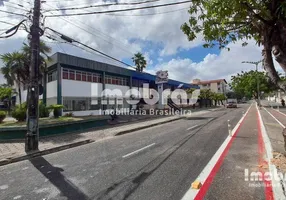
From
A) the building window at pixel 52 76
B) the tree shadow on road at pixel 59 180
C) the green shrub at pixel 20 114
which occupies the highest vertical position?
the building window at pixel 52 76

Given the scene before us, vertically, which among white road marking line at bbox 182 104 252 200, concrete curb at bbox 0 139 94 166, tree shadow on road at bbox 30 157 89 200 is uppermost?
white road marking line at bbox 182 104 252 200

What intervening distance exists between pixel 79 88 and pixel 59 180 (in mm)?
24322

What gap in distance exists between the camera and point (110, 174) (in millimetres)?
6891

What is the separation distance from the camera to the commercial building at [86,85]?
27906 mm

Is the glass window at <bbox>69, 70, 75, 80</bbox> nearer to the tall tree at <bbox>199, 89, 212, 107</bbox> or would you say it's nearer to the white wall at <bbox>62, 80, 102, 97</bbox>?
the white wall at <bbox>62, 80, 102, 97</bbox>

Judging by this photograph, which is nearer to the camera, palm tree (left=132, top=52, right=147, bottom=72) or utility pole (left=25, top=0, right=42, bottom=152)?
utility pole (left=25, top=0, right=42, bottom=152)

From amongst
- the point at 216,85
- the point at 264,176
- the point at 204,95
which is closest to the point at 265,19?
the point at 264,176

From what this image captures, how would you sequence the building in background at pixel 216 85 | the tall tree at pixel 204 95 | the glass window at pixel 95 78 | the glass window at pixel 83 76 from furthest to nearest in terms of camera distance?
the building in background at pixel 216 85 → the tall tree at pixel 204 95 → the glass window at pixel 95 78 → the glass window at pixel 83 76

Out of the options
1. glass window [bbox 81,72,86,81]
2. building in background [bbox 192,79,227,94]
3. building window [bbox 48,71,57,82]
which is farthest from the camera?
building in background [bbox 192,79,227,94]

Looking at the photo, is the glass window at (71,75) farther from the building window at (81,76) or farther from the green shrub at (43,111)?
the green shrub at (43,111)

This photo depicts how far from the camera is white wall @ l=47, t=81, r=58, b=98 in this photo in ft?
92.0

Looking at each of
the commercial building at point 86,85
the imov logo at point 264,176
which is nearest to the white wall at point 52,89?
the commercial building at point 86,85

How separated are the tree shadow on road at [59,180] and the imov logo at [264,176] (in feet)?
13.4

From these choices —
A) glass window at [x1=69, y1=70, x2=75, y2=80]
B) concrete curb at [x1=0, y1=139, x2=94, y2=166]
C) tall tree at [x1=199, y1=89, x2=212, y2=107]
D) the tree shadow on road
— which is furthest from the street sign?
the tree shadow on road
